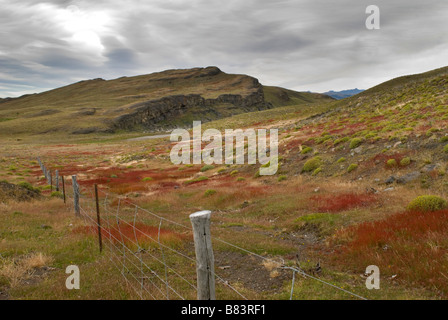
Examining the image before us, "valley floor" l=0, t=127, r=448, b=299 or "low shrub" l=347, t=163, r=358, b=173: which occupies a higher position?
"low shrub" l=347, t=163, r=358, b=173

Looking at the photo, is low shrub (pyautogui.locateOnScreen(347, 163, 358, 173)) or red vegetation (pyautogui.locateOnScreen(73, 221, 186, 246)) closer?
red vegetation (pyautogui.locateOnScreen(73, 221, 186, 246))

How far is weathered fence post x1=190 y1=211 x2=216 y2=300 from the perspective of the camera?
15.1ft

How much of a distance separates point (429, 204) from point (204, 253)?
35.5ft

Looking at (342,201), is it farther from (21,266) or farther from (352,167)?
(21,266)

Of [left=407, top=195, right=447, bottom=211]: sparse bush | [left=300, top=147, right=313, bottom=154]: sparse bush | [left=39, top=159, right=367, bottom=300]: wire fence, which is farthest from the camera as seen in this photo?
[left=300, top=147, right=313, bottom=154]: sparse bush

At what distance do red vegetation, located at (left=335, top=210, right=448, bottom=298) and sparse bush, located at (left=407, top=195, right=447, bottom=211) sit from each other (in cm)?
52

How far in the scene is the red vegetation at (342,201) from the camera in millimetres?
14898

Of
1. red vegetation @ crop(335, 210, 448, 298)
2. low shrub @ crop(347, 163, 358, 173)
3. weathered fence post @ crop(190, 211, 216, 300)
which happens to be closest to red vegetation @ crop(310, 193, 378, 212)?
red vegetation @ crop(335, 210, 448, 298)

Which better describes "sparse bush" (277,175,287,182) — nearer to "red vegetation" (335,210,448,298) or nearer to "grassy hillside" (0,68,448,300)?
"grassy hillside" (0,68,448,300)

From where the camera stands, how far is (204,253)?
463 centimetres

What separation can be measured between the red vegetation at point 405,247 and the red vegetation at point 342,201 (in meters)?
3.38

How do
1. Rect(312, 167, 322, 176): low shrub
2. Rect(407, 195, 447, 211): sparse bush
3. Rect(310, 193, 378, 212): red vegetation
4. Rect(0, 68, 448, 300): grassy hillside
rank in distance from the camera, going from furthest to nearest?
Rect(312, 167, 322, 176): low shrub < Rect(310, 193, 378, 212): red vegetation < Rect(407, 195, 447, 211): sparse bush < Rect(0, 68, 448, 300): grassy hillside

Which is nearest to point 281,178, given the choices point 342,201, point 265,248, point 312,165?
point 312,165

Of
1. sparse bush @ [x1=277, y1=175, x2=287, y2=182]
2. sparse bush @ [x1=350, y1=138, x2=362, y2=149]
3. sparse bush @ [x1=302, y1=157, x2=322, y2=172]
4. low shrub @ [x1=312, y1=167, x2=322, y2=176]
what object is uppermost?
sparse bush @ [x1=350, y1=138, x2=362, y2=149]
